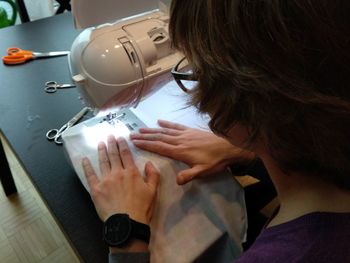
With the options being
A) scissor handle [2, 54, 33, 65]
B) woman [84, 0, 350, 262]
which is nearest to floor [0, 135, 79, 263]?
scissor handle [2, 54, 33, 65]

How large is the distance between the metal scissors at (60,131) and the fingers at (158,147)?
0.21 m

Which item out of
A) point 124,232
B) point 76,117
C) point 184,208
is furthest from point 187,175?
point 76,117

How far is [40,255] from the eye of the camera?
4.89 ft

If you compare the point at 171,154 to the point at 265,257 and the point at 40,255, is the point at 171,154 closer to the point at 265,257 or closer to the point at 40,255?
the point at 265,257

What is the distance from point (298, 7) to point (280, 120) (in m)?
0.15

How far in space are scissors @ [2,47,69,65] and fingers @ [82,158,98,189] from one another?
22.4 inches

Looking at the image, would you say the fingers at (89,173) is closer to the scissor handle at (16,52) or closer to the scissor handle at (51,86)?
the scissor handle at (51,86)

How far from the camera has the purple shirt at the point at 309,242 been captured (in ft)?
1.51

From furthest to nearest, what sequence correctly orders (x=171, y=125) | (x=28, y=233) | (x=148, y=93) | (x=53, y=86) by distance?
1. (x=28, y=233)
2. (x=53, y=86)
3. (x=171, y=125)
4. (x=148, y=93)

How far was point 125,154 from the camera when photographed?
2.43 ft

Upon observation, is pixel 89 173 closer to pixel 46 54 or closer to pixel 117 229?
pixel 117 229

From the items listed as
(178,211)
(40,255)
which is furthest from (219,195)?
(40,255)

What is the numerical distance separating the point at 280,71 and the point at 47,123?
2.21 ft

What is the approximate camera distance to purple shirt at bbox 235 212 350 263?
1.51 feet
